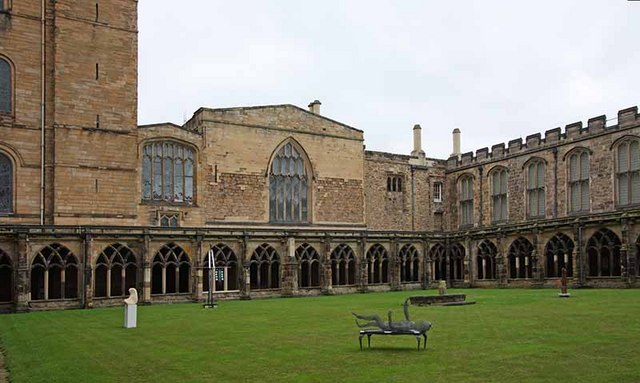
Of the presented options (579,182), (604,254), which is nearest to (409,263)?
(579,182)

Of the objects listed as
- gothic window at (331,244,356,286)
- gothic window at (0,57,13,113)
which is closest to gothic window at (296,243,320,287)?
gothic window at (331,244,356,286)

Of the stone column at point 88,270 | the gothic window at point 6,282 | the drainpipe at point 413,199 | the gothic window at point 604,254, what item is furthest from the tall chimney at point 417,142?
the gothic window at point 6,282

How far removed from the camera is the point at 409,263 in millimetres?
44469

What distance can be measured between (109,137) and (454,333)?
1110 inches

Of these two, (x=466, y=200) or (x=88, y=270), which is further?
(x=466, y=200)

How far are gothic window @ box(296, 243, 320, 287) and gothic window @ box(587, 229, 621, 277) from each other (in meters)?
15.1

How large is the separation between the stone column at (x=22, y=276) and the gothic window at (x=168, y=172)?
11.2 meters

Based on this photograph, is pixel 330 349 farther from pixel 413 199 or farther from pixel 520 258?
pixel 413 199

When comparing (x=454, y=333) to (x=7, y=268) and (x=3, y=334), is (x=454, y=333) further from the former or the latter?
(x=7, y=268)

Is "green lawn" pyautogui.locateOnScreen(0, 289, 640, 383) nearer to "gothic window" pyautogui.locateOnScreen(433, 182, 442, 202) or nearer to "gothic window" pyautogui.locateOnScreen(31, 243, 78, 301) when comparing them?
"gothic window" pyautogui.locateOnScreen(31, 243, 78, 301)

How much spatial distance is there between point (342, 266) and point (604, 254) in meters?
14.8

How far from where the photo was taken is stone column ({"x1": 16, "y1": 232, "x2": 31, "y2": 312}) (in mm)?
30009

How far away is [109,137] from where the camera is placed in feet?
128

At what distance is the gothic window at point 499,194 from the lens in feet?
162
